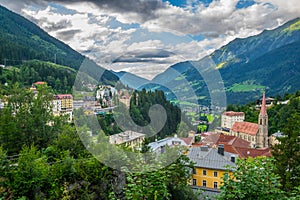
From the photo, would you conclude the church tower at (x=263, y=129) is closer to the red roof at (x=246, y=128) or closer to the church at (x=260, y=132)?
the church at (x=260, y=132)

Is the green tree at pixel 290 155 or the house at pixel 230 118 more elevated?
the green tree at pixel 290 155

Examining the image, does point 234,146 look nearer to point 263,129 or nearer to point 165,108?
point 263,129

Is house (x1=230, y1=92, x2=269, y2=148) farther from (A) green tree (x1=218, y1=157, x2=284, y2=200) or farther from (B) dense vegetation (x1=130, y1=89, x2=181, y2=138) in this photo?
(A) green tree (x1=218, y1=157, x2=284, y2=200)

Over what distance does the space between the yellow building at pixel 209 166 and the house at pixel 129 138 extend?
14111 millimetres

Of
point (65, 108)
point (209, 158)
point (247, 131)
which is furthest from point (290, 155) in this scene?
point (247, 131)

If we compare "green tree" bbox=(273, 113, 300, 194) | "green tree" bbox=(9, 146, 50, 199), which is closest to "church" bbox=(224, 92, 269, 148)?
"green tree" bbox=(273, 113, 300, 194)

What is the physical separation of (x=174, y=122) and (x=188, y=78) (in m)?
0.95

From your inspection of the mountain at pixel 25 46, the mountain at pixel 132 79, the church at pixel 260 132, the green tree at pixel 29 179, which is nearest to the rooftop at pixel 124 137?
the mountain at pixel 132 79

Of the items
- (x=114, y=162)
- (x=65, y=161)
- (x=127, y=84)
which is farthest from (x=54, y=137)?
(x=127, y=84)

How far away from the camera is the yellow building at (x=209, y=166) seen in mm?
20464

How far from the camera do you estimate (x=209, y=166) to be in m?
20.7

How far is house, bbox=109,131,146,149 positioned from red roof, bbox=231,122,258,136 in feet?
143

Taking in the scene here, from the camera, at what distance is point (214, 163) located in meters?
21.0

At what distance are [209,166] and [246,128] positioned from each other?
3142 centimetres
